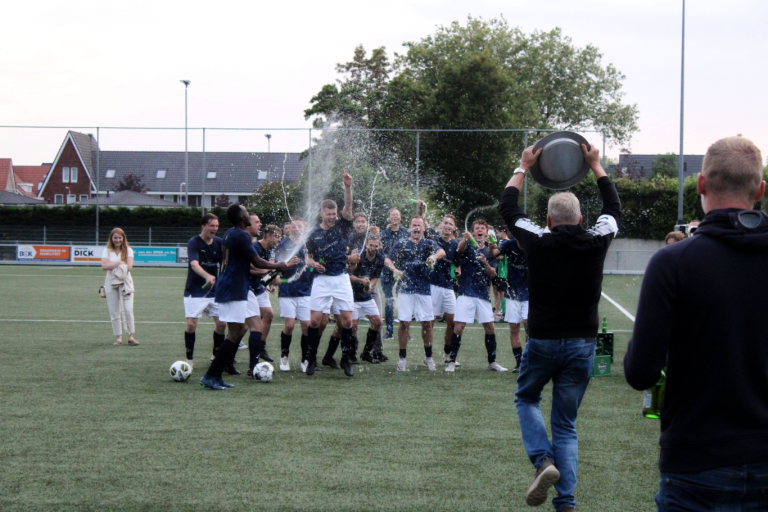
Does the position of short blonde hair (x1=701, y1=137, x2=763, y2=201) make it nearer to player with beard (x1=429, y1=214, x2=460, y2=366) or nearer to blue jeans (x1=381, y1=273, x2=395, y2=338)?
player with beard (x1=429, y1=214, x2=460, y2=366)

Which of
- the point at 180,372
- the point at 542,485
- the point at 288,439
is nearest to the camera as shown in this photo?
the point at 542,485

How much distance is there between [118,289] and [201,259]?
117 inches

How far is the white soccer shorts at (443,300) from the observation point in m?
10.4

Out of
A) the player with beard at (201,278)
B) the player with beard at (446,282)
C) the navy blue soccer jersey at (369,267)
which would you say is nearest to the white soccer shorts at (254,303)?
the player with beard at (201,278)

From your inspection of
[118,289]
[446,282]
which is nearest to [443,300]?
[446,282]

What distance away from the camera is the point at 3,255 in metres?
34.0

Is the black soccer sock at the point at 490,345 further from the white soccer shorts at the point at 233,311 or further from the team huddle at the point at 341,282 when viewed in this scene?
the white soccer shorts at the point at 233,311

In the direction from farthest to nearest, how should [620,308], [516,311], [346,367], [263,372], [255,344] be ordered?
[620,308] → [516,311] → [346,367] → [255,344] → [263,372]

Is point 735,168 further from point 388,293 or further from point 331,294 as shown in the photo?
point 388,293

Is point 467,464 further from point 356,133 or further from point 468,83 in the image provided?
point 468,83

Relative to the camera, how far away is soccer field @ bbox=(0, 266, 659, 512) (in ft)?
15.5

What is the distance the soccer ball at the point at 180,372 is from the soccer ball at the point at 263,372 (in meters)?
0.80

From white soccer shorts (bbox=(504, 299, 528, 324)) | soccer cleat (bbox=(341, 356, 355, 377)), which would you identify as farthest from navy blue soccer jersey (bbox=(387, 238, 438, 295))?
soccer cleat (bbox=(341, 356, 355, 377))

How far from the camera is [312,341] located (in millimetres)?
9406
